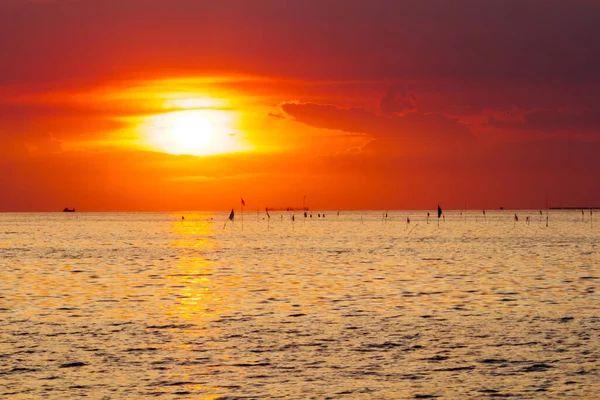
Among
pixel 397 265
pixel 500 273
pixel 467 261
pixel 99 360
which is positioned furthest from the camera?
pixel 467 261

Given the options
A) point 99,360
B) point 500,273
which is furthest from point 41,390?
point 500,273

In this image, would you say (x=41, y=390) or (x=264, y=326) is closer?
(x=41, y=390)

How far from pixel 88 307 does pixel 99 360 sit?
649 inches

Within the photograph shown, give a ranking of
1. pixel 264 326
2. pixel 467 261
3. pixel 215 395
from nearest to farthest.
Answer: pixel 215 395 < pixel 264 326 < pixel 467 261

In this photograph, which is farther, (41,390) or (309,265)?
(309,265)

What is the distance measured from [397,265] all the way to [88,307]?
39.8 metres

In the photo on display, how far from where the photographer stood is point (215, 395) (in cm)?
2467

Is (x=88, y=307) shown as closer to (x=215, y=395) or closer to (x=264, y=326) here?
(x=264, y=326)

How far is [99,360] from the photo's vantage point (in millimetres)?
30062

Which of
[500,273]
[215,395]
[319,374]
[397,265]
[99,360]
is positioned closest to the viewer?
[215,395]

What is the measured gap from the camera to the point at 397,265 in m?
80.4

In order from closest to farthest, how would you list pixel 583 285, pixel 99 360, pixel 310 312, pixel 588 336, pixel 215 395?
1. pixel 215 395
2. pixel 99 360
3. pixel 588 336
4. pixel 310 312
5. pixel 583 285

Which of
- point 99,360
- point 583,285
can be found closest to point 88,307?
point 99,360

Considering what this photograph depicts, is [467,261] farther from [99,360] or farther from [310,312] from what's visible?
[99,360]
